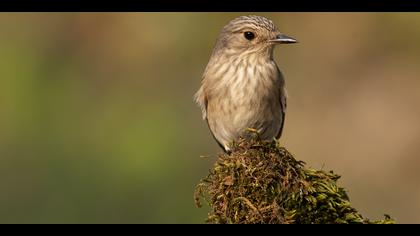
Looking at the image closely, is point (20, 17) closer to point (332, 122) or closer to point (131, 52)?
point (131, 52)

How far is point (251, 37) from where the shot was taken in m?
6.74

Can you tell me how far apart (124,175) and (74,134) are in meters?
1.16

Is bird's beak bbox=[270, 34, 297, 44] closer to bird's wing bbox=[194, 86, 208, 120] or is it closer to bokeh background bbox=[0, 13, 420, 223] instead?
bird's wing bbox=[194, 86, 208, 120]

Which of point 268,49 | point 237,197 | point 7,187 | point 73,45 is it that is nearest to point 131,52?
point 73,45

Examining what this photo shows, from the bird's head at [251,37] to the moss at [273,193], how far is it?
262 centimetres

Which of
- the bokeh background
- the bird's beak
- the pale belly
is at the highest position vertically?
the bokeh background

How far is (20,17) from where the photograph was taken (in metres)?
13.3

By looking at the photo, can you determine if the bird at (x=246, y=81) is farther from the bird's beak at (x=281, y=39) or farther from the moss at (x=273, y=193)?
the moss at (x=273, y=193)

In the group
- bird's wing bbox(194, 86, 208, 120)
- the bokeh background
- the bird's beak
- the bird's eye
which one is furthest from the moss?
the bokeh background

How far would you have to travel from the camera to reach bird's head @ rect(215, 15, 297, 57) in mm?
6629

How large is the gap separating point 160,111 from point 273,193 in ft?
25.2

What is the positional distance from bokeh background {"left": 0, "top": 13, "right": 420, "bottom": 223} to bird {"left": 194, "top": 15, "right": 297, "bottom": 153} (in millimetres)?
2142

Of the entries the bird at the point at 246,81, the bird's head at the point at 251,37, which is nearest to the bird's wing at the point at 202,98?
the bird at the point at 246,81

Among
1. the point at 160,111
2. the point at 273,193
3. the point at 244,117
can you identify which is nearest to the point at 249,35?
the point at 244,117
